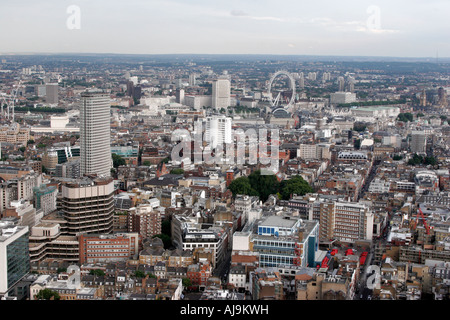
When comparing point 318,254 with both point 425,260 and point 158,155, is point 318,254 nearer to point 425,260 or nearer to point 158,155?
point 425,260

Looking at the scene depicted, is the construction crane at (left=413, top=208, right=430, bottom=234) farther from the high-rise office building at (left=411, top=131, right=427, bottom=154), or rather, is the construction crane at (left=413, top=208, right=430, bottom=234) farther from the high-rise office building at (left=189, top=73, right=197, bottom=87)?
the high-rise office building at (left=189, top=73, right=197, bottom=87)

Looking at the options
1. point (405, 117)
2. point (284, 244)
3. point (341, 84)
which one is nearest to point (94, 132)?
point (284, 244)

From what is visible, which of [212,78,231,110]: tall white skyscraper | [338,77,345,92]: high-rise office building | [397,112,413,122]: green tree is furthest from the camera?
[338,77,345,92]: high-rise office building

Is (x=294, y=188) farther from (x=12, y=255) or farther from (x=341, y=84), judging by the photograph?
(x=341, y=84)

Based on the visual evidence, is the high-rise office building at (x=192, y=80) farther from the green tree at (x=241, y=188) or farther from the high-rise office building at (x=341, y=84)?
the green tree at (x=241, y=188)

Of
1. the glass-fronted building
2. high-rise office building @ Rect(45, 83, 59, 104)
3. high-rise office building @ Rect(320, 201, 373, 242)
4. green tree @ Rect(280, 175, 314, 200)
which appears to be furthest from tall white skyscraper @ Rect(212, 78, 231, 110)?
the glass-fronted building
